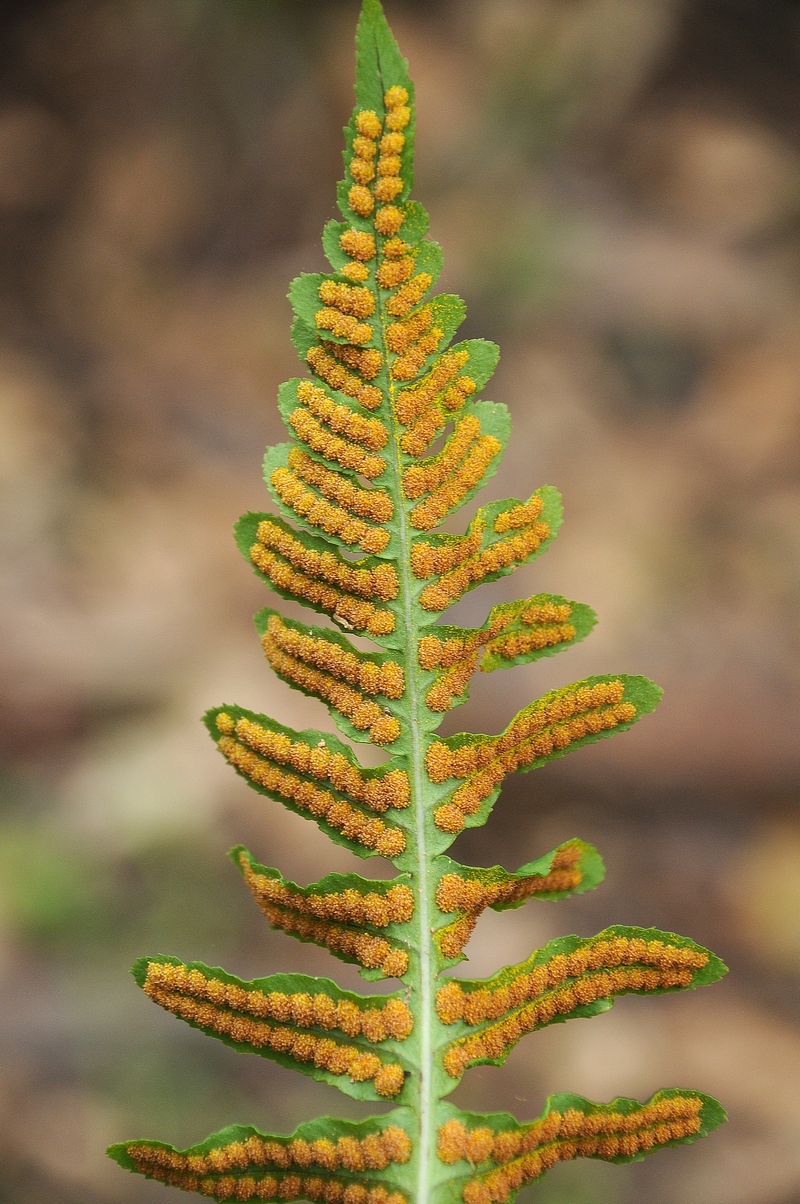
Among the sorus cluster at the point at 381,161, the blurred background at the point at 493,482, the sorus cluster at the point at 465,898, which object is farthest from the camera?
the blurred background at the point at 493,482

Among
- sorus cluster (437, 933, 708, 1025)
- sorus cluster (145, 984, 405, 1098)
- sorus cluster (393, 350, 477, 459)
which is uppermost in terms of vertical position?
sorus cluster (393, 350, 477, 459)

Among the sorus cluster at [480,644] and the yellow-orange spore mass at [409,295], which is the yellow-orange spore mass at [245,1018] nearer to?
the sorus cluster at [480,644]

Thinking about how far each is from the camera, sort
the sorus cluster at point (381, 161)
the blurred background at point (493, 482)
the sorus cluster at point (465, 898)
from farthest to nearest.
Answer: the blurred background at point (493, 482) < the sorus cluster at point (465, 898) < the sorus cluster at point (381, 161)

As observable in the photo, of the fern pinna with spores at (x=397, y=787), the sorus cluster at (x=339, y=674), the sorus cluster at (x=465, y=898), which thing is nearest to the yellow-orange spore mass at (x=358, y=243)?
the fern pinna with spores at (x=397, y=787)

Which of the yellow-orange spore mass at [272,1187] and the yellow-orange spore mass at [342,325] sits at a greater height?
the yellow-orange spore mass at [342,325]

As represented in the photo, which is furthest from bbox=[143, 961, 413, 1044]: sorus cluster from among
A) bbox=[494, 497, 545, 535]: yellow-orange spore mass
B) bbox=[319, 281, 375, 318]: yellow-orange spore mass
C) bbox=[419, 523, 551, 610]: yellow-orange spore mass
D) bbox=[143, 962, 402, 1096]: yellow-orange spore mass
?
bbox=[319, 281, 375, 318]: yellow-orange spore mass

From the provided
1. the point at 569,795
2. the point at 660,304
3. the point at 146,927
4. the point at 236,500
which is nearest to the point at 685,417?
the point at 660,304

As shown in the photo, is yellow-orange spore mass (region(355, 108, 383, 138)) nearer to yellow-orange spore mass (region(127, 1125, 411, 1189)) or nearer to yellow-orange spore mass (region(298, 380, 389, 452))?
yellow-orange spore mass (region(298, 380, 389, 452))
